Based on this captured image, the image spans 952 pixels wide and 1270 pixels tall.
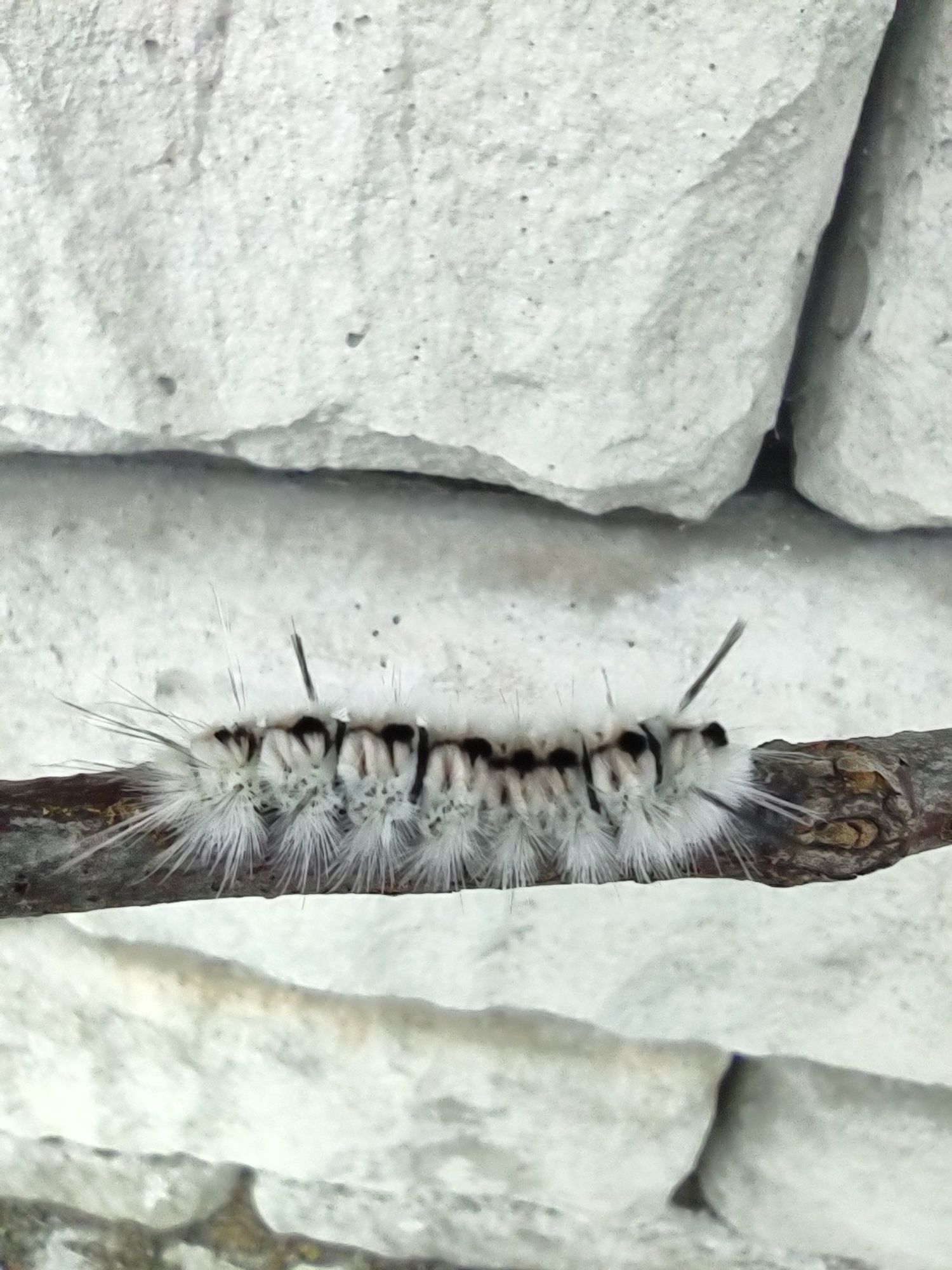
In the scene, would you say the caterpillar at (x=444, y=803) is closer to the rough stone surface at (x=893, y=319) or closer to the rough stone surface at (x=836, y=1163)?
the rough stone surface at (x=893, y=319)

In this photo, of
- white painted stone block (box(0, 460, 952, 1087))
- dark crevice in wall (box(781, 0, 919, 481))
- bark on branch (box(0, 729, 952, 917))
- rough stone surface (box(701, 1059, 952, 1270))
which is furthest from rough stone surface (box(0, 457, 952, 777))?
rough stone surface (box(701, 1059, 952, 1270))

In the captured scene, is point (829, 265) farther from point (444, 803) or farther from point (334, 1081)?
point (334, 1081)

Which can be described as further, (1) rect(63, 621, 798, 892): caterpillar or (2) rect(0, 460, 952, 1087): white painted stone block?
(2) rect(0, 460, 952, 1087): white painted stone block

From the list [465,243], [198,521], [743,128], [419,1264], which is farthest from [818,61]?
[419,1264]

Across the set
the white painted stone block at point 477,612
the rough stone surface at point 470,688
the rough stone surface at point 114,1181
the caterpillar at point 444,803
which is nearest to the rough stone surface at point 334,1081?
the rough stone surface at point 470,688

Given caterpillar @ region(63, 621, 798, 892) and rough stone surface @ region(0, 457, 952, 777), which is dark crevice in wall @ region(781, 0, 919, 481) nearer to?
rough stone surface @ region(0, 457, 952, 777)

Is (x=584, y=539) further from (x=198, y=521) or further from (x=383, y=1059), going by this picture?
(x=383, y=1059)

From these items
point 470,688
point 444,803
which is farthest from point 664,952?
point 444,803

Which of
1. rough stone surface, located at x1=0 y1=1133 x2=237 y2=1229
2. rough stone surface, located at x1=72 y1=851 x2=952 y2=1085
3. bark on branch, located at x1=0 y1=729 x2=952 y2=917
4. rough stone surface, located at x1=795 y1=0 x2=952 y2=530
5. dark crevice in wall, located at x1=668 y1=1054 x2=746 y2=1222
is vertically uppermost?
rough stone surface, located at x1=795 y1=0 x2=952 y2=530
